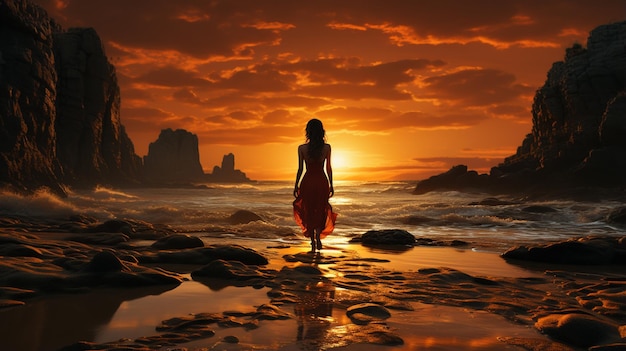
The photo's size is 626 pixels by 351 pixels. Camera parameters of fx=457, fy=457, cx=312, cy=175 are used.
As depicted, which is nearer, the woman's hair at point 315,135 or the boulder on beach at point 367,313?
the boulder on beach at point 367,313

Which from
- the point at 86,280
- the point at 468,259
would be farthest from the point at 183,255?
the point at 468,259

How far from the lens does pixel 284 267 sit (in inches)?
233

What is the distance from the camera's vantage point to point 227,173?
172 metres

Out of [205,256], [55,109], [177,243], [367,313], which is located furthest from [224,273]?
[55,109]

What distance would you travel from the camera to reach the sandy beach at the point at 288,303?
2.90 m

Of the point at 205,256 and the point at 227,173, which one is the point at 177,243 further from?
the point at 227,173

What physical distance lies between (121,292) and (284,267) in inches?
86.9

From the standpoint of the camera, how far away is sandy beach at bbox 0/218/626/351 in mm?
2900

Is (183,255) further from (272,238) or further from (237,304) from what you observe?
(272,238)

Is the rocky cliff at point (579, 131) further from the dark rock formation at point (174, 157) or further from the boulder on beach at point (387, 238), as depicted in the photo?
the dark rock formation at point (174, 157)

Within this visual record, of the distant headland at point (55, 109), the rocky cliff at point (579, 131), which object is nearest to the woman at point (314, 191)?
the distant headland at point (55, 109)

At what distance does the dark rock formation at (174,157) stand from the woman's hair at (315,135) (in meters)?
145

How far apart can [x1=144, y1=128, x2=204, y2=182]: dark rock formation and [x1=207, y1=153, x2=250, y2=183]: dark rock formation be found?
11.5 m

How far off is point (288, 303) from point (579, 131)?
41461mm
